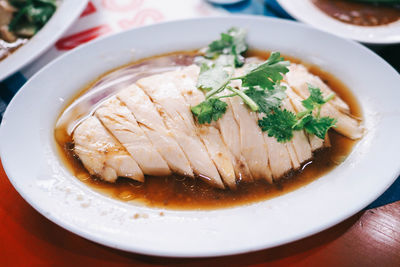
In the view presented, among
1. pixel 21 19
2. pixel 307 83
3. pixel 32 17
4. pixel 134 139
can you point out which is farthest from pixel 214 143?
pixel 21 19

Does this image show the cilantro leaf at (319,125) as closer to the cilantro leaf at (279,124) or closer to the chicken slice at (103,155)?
the cilantro leaf at (279,124)

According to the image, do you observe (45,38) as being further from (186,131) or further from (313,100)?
(313,100)

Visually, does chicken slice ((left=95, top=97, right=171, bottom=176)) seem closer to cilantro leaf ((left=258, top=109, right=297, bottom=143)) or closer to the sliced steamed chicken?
the sliced steamed chicken

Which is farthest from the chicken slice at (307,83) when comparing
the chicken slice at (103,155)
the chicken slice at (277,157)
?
the chicken slice at (103,155)

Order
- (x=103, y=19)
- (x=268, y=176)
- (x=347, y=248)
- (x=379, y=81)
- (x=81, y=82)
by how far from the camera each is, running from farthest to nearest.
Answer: (x=103, y=19)
(x=81, y=82)
(x=379, y=81)
(x=268, y=176)
(x=347, y=248)

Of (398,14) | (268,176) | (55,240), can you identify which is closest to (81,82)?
(55,240)

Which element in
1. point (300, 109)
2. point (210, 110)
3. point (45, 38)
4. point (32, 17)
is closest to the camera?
point (210, 110)

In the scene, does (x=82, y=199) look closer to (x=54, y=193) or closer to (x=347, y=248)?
(x=54, y=193)

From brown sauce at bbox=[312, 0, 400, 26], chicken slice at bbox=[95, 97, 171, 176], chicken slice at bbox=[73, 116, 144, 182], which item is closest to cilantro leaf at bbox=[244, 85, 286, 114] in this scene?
chicken slice at bbox=[95, 97, 171, 176]
